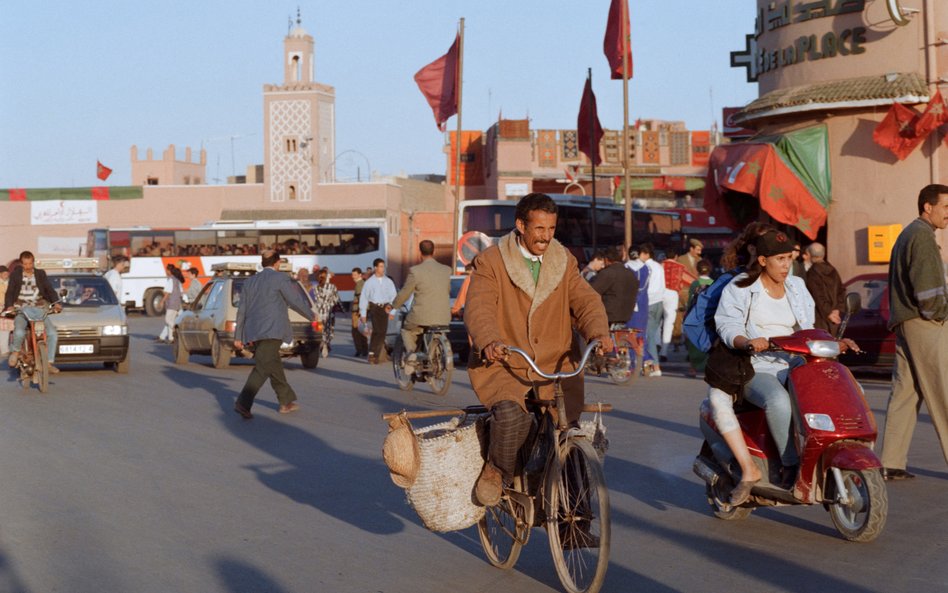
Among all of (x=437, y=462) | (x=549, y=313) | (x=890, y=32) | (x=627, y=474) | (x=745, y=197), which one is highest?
(x=890, y=32)

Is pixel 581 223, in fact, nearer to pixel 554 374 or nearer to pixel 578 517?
pixel 554 374

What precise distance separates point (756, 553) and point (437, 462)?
1.79 m

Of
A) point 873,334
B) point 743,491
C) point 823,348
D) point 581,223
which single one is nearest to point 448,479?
point 743,491

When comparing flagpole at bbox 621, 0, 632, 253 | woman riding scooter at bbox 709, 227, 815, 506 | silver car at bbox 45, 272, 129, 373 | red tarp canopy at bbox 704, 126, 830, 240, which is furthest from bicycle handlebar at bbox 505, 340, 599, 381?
flagpole at bbox 621, 0, 632, 253

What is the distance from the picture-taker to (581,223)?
140 feet

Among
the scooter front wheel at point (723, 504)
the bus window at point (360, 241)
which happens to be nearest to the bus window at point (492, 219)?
the bus window at point (360, 241)

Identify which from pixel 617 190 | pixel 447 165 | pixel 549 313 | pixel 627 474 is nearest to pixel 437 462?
pixel 549 313

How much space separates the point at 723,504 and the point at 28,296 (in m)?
12.7

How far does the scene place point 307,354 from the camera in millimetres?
21969

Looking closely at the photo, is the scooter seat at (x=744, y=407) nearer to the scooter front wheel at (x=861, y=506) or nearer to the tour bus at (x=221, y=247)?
the scooter front wheel at (x=861, y=506)

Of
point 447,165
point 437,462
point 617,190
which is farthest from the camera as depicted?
point 447,165

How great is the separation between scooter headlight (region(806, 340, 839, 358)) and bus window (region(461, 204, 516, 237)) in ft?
107

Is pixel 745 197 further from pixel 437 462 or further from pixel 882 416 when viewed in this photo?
pixel 437 462

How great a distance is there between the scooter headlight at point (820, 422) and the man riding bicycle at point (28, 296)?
12.9 m
